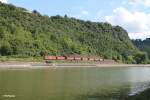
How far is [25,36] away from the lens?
198125mm

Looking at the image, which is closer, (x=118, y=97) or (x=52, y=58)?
(x=118, y=97)

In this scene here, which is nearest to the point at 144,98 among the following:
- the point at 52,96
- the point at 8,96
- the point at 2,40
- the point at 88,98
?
the point at 88,98

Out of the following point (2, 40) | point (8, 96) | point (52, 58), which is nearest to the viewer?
point (8, 96)

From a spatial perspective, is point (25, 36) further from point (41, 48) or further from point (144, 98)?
point (144, 98)

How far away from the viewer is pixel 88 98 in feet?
137

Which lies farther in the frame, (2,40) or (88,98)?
(2,40)

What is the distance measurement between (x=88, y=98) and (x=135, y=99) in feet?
17.5

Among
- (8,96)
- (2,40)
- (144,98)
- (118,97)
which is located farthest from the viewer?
(2,40)

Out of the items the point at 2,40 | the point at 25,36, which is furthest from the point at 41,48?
the point at 2,40

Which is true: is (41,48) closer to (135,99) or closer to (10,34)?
(10,34)

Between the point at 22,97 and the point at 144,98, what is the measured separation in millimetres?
11795

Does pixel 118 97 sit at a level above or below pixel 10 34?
below

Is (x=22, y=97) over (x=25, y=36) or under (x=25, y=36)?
under

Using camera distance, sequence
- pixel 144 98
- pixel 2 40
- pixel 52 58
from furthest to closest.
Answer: pixel 52 58 → pixel 2 40 → pixel 144 98
